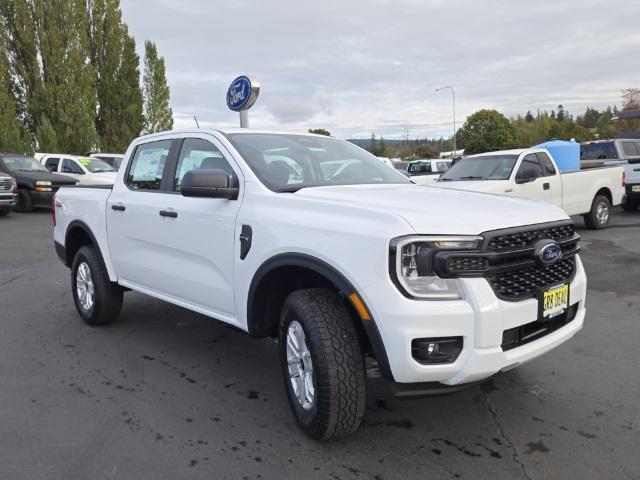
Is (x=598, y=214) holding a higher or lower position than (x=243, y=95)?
lower

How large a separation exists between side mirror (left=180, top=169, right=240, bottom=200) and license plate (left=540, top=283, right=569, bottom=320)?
1.96m

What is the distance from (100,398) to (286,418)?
129cm

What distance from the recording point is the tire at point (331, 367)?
2891 millimetres

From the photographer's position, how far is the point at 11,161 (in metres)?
17.0

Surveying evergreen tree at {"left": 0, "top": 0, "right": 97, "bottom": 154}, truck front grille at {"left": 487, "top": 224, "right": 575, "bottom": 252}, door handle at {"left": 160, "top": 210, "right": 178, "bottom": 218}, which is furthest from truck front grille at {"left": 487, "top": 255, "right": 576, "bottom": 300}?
evergreen tree at {"left": 0, "top": 0, "right": 97, "bottom": 154}

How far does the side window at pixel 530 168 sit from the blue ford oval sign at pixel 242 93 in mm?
4767

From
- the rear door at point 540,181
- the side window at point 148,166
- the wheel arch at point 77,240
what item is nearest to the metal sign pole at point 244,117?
the wheel arch at point 77,240

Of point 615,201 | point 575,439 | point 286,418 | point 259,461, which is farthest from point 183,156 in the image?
point 615,201

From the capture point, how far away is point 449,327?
104 inches

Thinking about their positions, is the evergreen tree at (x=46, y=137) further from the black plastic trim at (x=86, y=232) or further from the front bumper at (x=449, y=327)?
the front bumper at (x=449, y=327)

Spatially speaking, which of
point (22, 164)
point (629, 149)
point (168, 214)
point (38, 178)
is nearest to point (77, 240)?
point (168, 214)

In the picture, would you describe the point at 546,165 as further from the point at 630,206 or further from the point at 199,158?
the point at 199,158

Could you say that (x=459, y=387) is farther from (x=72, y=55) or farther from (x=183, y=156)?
(x=72, y=55)

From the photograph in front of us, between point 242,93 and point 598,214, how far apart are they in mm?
7534
